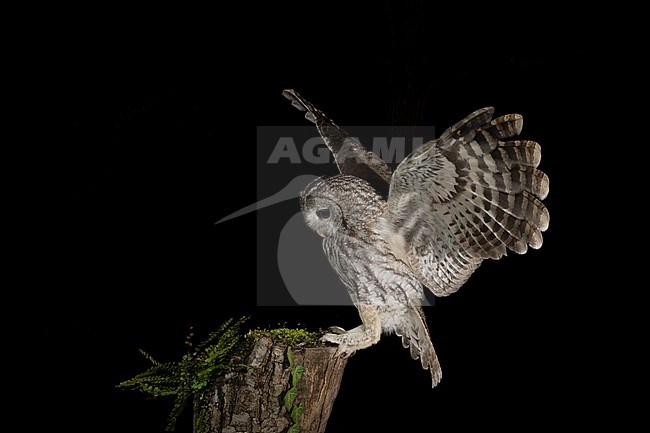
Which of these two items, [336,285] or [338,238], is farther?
[336,285]

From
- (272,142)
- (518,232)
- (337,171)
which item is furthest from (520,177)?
(272,142)

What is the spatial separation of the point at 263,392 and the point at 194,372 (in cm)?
20

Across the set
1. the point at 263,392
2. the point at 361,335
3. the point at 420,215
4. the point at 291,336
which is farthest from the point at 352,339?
the point at 420,215

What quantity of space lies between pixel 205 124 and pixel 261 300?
0.63m

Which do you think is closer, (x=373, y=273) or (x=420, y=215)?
(x=420, y=215)

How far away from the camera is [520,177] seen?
1.71 m

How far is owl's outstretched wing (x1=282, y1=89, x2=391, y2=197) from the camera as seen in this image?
219 centimetres

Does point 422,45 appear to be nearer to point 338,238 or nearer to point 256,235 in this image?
point 338,238

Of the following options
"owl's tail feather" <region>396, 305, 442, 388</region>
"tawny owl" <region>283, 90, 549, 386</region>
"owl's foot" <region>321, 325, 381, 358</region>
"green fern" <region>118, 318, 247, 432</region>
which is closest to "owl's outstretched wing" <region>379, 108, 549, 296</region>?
"tawny owl" <region>283, 90, 549, 386</region>

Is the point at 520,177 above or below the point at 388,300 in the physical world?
above

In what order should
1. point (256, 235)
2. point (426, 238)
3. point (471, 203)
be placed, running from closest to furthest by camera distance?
point (471, 203), point (426, 238), point (256, 235)

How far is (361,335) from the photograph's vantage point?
2.13 meters

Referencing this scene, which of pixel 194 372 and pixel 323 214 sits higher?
pixel 323 214

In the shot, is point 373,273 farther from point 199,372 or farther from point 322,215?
point 199,372
